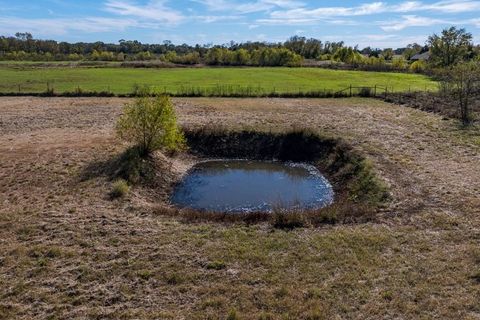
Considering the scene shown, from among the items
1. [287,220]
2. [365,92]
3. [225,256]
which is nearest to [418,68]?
[365,92]

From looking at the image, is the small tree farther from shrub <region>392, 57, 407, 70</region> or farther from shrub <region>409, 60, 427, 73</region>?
shrub <region>392, 57, 407, 70</region>

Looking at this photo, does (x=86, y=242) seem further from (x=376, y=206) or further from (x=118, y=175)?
(x=376, y=206)

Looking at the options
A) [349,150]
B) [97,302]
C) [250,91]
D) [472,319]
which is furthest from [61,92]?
[472,319]

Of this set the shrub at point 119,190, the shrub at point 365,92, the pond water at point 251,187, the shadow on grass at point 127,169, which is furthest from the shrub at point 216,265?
the shrub at point 365,92

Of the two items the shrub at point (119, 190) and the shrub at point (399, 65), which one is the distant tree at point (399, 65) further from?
the shrub at point (119, 190)

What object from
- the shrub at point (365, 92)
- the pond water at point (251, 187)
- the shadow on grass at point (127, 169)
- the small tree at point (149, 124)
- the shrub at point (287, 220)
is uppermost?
the shrub at point (365, 92)

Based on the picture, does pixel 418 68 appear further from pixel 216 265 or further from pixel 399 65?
pixel 216 265
